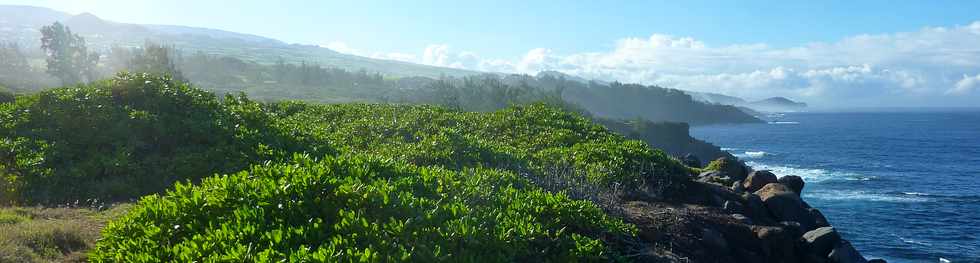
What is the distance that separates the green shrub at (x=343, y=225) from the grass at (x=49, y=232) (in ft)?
2.41

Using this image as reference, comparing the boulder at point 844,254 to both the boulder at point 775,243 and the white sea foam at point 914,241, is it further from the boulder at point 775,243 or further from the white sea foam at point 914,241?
the white sea foam at point 914,241

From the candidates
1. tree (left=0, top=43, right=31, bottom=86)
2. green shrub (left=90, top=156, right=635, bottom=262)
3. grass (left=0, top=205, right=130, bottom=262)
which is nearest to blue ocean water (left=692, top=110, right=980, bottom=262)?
green shrub (left=90, top=156, right=635, bottom=262)

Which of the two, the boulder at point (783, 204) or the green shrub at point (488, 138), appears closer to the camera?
the green shrub at point (488, 138)

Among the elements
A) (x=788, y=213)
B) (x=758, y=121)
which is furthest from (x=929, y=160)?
(x=758, y=121)

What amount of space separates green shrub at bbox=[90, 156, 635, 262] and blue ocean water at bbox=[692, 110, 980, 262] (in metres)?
32.4

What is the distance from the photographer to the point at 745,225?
36.6 ft

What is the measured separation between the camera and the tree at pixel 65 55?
8219cm

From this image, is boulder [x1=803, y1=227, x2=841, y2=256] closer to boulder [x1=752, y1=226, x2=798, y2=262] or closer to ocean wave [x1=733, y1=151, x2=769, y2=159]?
boulder [x1=752, y1=226, x2=798, y2=262]

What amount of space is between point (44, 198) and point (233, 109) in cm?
411

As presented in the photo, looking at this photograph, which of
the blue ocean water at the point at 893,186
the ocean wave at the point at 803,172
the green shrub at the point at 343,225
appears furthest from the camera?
the ocean wave at the point at 803,172

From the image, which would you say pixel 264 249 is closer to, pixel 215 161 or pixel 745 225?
pixel 215 161

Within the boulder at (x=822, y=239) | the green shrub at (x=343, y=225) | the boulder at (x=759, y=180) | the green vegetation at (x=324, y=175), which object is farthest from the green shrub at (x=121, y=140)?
the boulder at (x=759, y=180)

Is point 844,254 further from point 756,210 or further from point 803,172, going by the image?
point 803,172

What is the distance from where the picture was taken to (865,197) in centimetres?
4947
